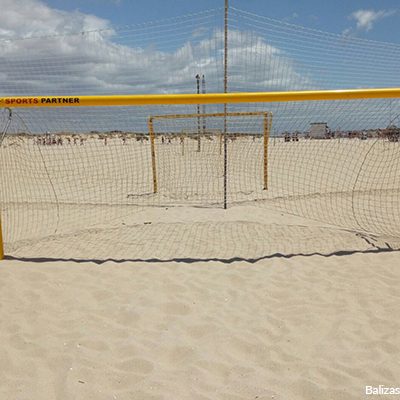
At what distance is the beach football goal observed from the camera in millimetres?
4492

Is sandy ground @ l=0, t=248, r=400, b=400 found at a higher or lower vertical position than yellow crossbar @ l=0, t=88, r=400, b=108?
lower

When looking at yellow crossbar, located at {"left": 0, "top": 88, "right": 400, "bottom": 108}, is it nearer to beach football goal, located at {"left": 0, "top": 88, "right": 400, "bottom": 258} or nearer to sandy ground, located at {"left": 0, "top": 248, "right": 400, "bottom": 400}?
beach football goal, located at {"left": 0, "top": 88, "right": 400, "bottom": 258}

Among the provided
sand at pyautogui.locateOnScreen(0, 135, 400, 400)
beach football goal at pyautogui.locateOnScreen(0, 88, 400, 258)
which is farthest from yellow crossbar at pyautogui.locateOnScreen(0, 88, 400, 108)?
sand at pyautogui.locateOnScreen(0, 135, 400, 400)

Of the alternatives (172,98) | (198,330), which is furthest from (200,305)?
(172,98)

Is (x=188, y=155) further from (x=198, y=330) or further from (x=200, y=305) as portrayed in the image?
(x=198, y=330)

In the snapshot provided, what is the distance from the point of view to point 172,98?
4254 millimetres

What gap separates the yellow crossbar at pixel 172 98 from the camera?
13.9ft

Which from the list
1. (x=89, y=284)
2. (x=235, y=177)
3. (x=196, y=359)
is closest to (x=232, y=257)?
(x=89, y=284)

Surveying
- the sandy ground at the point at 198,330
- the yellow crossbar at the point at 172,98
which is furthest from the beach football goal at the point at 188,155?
the sandy ground at the point at 198,330

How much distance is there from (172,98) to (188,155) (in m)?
7.70

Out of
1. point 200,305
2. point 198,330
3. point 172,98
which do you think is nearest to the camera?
point 198,330

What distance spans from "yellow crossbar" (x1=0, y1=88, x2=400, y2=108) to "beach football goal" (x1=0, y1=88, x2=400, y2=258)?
12 mm

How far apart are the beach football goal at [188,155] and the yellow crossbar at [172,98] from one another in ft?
0.04

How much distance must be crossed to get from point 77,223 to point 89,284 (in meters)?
2.86
